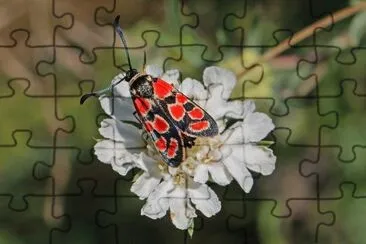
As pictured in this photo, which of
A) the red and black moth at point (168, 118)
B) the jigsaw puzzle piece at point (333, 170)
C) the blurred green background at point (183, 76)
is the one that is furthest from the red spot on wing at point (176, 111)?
the jigsaw puzzle piece at point (333, 170)

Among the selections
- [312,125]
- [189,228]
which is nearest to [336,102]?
[312,125]

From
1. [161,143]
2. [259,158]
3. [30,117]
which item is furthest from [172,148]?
[30,117]

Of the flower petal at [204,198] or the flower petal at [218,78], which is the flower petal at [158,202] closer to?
the flower petal at [204,198]

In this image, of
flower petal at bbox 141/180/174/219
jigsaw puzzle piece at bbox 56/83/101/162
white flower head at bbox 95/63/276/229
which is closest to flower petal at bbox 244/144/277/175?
white flower head at bbox 95/63/276/229

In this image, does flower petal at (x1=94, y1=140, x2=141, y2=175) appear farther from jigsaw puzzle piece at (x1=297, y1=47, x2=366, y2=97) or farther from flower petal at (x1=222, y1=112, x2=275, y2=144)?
jigsaw puzzle piece at (x1=297, y1=47, x2=366, y2=97)

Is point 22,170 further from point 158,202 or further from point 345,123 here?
point 345,123

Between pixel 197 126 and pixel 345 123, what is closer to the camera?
pixel 197 126

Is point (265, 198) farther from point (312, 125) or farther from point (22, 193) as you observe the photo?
point (22, 193)
